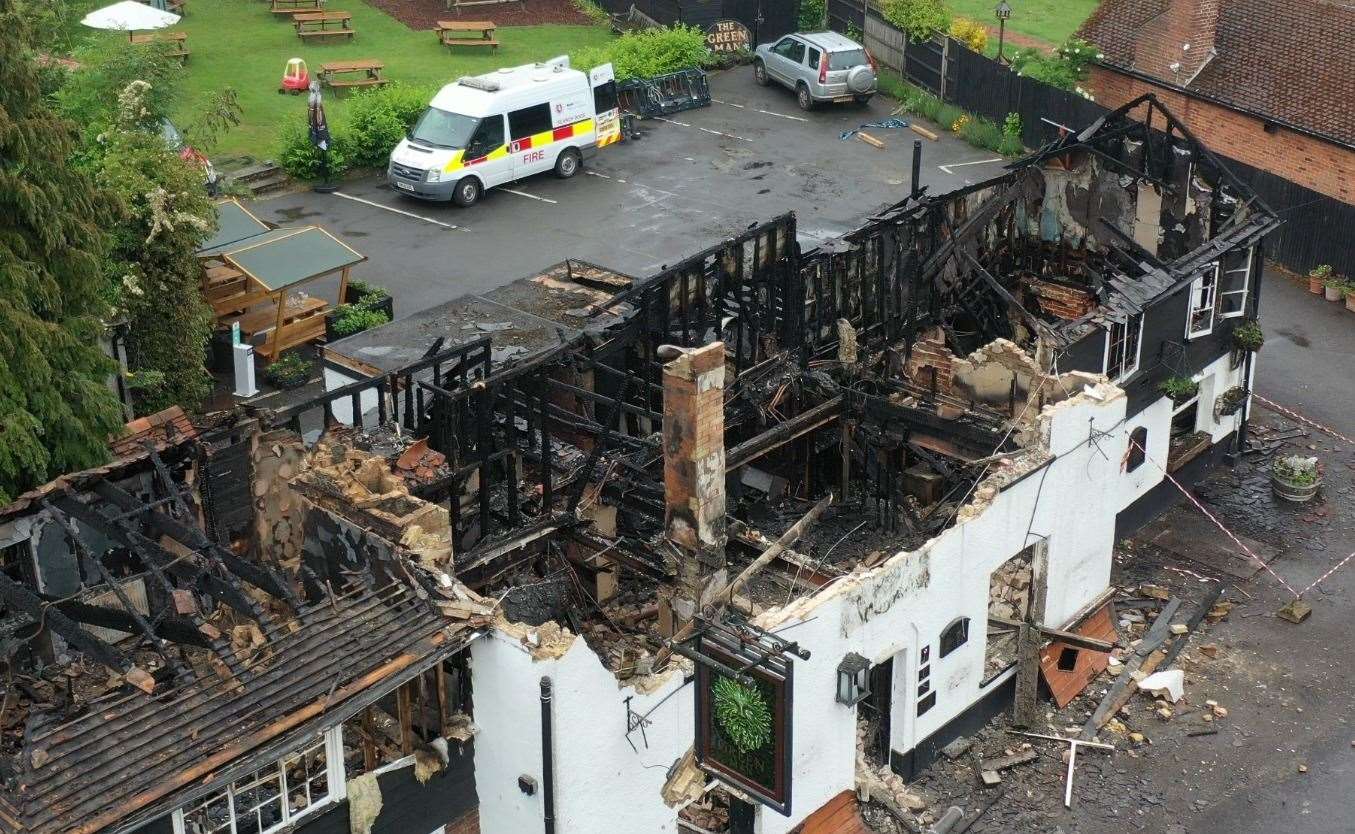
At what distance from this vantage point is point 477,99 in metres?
38.1

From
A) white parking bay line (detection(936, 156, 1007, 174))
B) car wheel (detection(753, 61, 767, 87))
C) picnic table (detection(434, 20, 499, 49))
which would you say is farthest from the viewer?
picnic table (detection(434, 20, 499, 49))

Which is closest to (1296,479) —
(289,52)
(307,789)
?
(307,789)

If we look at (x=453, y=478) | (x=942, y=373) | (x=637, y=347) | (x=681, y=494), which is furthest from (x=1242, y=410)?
(x=453, y=478)

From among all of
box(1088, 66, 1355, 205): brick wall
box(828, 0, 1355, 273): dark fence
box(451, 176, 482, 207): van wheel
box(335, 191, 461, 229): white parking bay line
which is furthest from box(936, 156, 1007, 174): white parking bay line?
box(335, 191, 461, 229): white parking bay line

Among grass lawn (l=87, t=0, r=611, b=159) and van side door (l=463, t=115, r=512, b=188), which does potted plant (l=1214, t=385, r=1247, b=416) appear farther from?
grass lawn (l=87, t=0, r=611, b=159)

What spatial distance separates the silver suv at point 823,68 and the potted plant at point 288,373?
61.1 feet

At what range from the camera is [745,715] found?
16.9 meters

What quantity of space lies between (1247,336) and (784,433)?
953cm

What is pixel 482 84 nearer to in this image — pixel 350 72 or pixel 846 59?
pixel 350 72

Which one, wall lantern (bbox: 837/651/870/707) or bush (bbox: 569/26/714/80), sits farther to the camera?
bush (bbox: 569/26/714/80)

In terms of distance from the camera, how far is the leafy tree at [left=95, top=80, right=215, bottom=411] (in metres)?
27.4

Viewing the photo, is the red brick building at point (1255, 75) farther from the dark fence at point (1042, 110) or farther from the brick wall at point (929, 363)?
the brick wall at point (929, 363)

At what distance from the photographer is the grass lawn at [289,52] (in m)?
43.5

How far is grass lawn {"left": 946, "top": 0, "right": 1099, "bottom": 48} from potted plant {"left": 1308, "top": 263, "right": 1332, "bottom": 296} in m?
16.0
